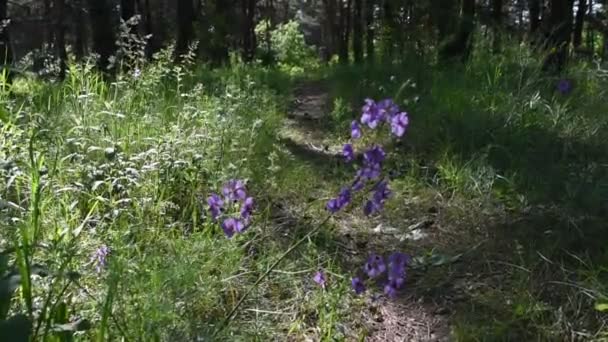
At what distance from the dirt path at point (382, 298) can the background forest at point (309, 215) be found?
10 mm

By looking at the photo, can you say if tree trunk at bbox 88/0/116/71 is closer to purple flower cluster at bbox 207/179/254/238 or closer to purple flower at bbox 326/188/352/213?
purple flower cluster at bbox 207/179/254/238

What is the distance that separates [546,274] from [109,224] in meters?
1.68

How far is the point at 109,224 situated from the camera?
2484 millimetres

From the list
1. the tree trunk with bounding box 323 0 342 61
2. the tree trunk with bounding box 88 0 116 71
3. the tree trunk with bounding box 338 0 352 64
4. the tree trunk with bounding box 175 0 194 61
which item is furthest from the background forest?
the tree trunk with bounding box 323 0 342 61

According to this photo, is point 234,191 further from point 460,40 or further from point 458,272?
point 460,40

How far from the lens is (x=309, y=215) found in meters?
2.93

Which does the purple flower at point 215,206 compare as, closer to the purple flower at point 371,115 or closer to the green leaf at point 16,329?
the purple flower at point 371,115

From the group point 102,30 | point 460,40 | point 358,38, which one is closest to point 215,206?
point 460,40

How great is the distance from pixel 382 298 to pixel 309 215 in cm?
70

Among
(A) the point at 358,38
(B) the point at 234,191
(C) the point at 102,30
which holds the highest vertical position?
(C) the point at 102,30

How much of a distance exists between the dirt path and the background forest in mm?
10

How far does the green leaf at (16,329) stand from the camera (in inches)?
51.3

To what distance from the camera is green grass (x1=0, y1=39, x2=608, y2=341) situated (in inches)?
78.6

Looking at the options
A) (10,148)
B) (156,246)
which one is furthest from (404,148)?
(10,148)
